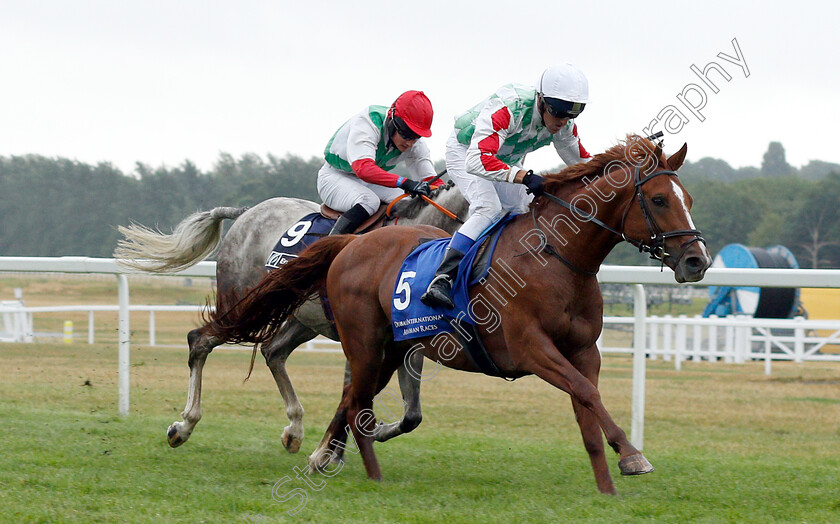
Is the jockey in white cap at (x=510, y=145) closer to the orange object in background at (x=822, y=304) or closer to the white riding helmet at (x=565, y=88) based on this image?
the white riding helmet at (x=565, y=88)

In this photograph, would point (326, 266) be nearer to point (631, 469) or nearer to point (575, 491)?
point (575, 491)

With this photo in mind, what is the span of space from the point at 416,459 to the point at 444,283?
1.39m

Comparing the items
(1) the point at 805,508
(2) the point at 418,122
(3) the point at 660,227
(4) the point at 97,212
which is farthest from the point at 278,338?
(4) the point at 97,212

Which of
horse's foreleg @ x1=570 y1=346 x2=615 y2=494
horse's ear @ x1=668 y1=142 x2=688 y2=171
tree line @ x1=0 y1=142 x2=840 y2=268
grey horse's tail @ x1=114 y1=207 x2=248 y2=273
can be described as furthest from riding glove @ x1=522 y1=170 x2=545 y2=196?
tree line @ x1=0 y1=142 x2=840 y2=268

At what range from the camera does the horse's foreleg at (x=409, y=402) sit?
5020mm

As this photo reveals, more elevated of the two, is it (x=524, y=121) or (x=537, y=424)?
(x=524, y=121)

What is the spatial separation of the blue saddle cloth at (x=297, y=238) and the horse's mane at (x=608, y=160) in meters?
1.85

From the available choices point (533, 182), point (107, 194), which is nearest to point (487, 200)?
point (533, 182)

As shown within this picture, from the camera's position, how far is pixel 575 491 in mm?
4184

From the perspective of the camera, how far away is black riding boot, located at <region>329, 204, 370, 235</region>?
5.50 meters

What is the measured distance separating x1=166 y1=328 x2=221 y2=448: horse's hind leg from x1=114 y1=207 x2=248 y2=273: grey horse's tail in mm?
799

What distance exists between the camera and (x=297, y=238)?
568 cm

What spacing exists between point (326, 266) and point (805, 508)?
2.63 meters

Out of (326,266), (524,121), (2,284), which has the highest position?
(524,121)
